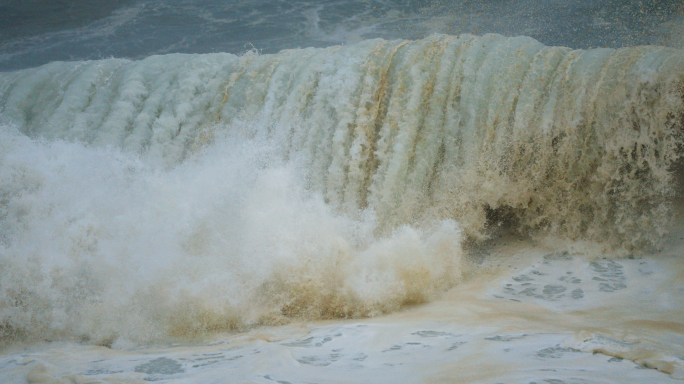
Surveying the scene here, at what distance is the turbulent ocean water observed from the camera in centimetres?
189

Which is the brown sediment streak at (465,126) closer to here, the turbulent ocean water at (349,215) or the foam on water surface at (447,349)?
the turbulent ocean water at (349,215)

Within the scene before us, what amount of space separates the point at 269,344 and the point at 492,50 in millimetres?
2273

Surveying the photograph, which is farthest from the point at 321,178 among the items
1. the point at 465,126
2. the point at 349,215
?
the point at 465,126

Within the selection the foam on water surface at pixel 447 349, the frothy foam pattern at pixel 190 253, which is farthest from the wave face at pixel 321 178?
the foam on water surface at pixel 447 349

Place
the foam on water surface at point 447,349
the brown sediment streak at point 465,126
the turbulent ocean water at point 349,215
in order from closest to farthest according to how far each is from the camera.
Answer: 1. the foam on water surface at point 447,349
2. the turbulent ocean water at point 349,215
3. the brown sediment streak at point 465,126

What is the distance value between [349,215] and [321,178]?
297 millimetres

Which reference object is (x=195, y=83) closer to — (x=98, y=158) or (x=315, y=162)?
(x=98, y=158)

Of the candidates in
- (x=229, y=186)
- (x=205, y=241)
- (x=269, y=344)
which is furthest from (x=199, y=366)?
(x=229, y=186)

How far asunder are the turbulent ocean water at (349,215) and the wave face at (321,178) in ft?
0.04

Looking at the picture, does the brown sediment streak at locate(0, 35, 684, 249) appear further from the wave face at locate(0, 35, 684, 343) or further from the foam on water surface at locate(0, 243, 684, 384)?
the foam on water surface at locate(0, 243, 684, 384)

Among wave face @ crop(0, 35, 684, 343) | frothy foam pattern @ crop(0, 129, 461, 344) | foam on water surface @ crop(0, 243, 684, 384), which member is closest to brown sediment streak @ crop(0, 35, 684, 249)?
wave face @ crop(0, 35, 684, 343)

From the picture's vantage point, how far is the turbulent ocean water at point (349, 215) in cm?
189

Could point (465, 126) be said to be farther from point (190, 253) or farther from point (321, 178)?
point (190, 253)

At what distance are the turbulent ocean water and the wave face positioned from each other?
1 centimetres
